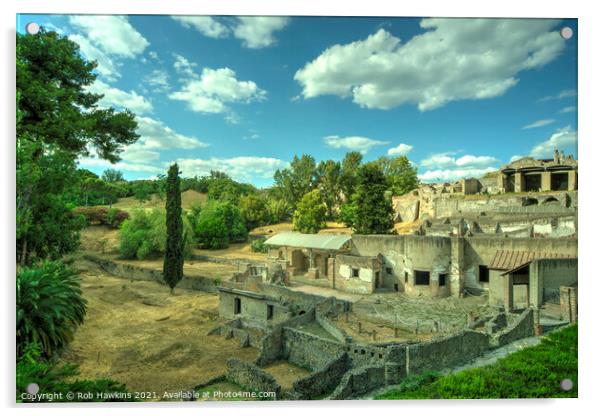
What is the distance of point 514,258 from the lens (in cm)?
1397

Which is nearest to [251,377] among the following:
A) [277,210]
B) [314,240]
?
[314,240]

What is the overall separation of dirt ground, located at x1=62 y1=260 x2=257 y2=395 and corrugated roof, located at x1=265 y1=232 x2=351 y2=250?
19.0 ft

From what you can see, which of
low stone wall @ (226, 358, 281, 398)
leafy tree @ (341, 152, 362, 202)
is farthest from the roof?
leafy tree @ (341, 152, 362, 202)

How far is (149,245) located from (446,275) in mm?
24888

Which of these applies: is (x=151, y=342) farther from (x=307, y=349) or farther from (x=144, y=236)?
(x=144, y=236)

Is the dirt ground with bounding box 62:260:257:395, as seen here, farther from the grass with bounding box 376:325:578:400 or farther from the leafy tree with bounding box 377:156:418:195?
the leafy tree with bounding box 377:156:418:195

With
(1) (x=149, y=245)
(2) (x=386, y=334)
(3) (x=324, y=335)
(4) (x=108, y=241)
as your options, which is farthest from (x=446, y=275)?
(4) (x=108, y=241)

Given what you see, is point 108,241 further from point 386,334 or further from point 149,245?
point 386,334

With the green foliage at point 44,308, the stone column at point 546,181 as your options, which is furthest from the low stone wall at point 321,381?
the stone column at point 546,181

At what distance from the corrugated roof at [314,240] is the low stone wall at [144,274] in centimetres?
512

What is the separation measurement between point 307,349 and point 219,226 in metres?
29.6

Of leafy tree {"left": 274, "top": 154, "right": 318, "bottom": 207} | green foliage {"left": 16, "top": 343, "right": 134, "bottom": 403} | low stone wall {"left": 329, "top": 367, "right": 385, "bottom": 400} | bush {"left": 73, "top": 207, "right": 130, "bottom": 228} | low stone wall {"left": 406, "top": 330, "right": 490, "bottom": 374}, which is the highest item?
leafy tree {"left": 274, "top": 154, "right": 318, "bottom": 207}

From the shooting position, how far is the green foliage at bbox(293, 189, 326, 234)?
3603 cm

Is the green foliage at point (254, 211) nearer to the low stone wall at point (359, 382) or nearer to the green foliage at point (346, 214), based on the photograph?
the green foliage at point (346, 214)
